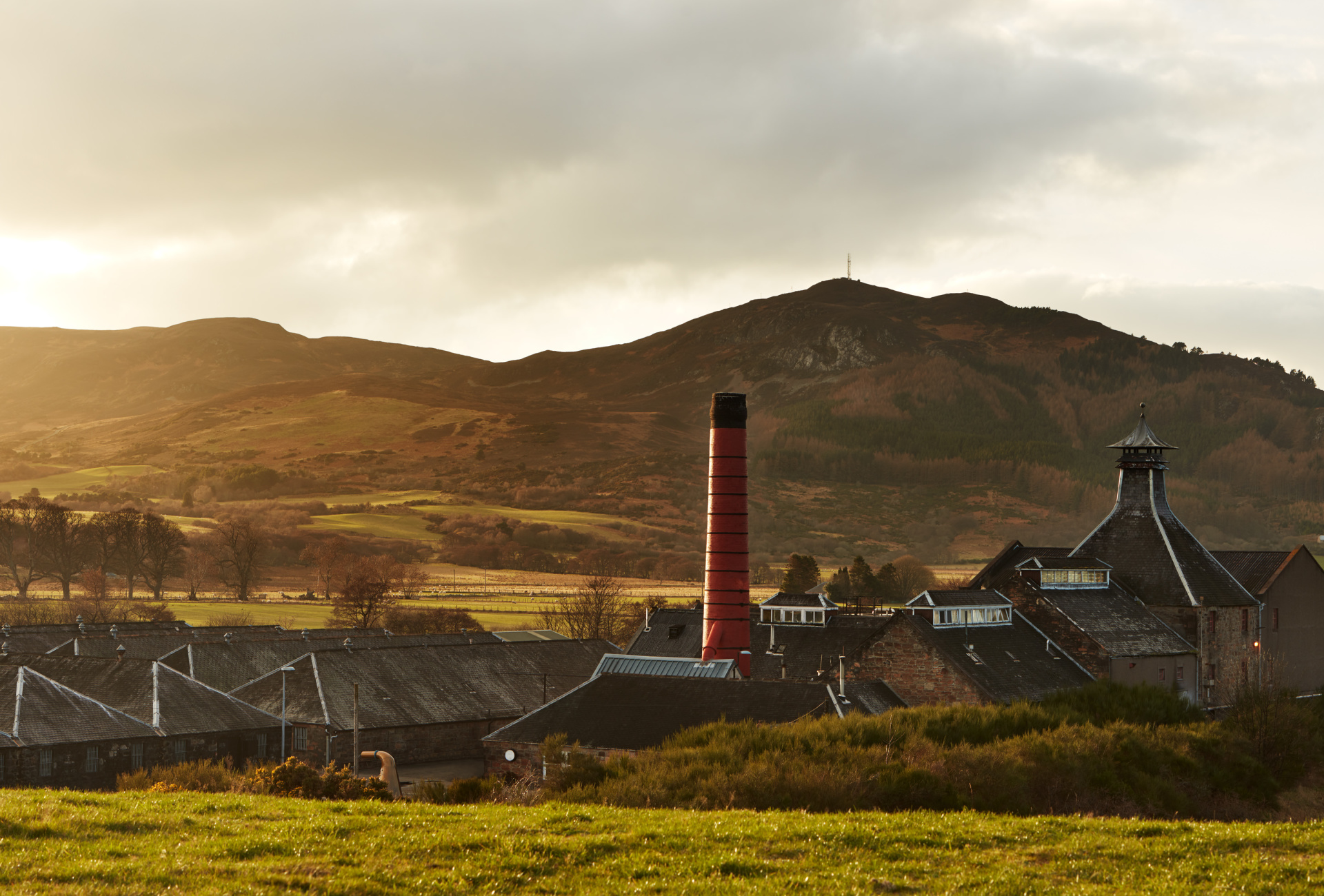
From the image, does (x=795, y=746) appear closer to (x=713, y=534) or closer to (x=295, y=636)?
(x=713, y=534)

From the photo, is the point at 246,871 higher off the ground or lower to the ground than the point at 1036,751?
higher

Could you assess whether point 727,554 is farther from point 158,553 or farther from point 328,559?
point 328,559

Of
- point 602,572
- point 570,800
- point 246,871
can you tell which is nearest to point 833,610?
point 570,800

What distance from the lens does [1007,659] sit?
5253 cm

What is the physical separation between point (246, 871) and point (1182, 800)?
30862 mm

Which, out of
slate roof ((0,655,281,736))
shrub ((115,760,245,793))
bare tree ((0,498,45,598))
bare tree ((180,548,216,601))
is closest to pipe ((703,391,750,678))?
slate roof ((0,655,281,736))

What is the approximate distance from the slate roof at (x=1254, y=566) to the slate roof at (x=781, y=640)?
68.5ft

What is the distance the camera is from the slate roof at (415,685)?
58.8m

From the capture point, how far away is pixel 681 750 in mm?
31578

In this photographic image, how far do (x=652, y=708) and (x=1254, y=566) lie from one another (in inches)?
1604

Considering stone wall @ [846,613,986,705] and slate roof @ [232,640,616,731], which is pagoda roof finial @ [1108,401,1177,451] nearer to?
stone wall @ [846,613,986,705]

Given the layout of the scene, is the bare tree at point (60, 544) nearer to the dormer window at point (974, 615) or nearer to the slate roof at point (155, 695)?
the slate roof at point (155, 695)

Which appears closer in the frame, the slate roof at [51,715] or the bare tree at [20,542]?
the slate roof at [51,715]

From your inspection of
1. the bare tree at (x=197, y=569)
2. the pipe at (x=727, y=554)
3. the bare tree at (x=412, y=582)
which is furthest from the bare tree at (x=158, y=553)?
the pipe at (x=727, y=554)
